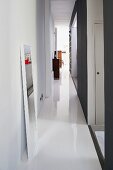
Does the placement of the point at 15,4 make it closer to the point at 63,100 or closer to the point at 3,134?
the point at 3,134

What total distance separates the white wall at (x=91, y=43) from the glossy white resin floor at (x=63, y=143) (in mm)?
372

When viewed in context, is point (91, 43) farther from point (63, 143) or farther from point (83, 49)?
point (63, 143)

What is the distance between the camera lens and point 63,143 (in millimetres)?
3715

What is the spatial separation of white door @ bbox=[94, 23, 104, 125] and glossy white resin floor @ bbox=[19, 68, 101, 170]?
38 centimetres

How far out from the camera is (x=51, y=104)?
261 inches

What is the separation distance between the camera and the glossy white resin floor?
2978mm

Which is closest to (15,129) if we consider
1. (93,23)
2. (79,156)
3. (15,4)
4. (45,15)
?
(79,156)

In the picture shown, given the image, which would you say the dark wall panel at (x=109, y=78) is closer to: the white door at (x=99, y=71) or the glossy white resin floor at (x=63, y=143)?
the glossy white resin floor at (x=63, y=143)

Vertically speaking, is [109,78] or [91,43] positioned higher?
[91,43]

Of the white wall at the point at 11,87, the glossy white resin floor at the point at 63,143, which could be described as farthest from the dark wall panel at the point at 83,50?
the white wall at the point at 11,87

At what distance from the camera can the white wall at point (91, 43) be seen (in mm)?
4582

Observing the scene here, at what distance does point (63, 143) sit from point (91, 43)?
214 cm

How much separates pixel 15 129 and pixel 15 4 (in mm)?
1540

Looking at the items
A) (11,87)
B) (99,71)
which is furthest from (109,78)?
(99,71)
